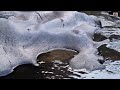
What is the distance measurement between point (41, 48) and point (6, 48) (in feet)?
1.21

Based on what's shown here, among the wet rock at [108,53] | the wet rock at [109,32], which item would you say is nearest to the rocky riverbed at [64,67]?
the wet rock at [108,53]

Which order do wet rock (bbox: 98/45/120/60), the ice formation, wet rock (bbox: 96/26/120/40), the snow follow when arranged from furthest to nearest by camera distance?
wet rock (bbox: 96/26/120/40) < wet rock (bbox: 98/45/120/60) < the ice formation < the snow

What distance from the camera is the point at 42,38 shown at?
2045mm

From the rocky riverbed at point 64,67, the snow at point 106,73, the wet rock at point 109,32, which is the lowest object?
the snow at point 106,73

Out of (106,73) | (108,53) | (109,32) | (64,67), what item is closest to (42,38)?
(64,67)

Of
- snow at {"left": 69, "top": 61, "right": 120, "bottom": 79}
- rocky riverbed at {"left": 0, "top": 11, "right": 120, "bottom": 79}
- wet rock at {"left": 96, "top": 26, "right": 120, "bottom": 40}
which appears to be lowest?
snow at {"left": 69, "top": 61, "right": 120, "bottom": 79}

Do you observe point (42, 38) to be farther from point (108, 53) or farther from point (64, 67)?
point (108, 53)

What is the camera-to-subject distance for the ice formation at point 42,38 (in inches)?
66.2

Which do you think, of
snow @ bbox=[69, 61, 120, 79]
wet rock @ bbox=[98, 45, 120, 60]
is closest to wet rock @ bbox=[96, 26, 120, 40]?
wet rock @ bbox=[98, 45, 120, 60]

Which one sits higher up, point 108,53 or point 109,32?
point 109,32

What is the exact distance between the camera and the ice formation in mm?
1682

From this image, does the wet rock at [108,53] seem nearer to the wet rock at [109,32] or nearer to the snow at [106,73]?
the snow at [106,73]

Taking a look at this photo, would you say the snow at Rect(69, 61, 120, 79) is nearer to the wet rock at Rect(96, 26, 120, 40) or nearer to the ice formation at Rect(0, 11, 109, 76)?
the ice formation at Rect(0, 11, 109, 76)
